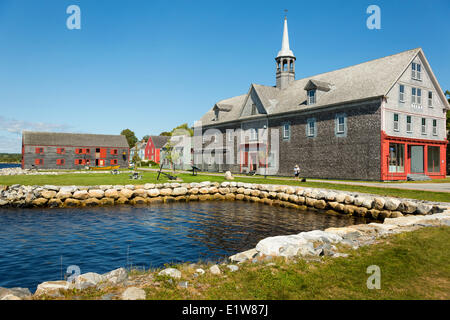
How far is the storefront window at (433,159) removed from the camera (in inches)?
1198

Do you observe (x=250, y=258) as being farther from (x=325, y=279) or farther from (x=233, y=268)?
(x=325, y=279)

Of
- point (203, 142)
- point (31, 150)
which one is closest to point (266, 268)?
point (203, 142)

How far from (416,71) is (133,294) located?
1256 inches

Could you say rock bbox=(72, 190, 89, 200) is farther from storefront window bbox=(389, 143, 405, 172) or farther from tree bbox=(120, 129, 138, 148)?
tree bbox=(120, 129, 138, 148)

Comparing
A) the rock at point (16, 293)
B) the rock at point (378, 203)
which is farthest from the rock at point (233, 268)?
the rock at point (378, 203)

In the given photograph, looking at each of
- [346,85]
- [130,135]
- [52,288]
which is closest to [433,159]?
[346,85]

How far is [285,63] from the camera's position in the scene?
39.2 meters

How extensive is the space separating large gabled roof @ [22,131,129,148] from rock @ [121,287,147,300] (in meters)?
64.8

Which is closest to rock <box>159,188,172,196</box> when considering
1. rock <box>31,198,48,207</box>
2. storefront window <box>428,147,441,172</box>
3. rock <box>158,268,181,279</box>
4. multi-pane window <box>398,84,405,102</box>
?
rock <box>31,198,48,207</box>

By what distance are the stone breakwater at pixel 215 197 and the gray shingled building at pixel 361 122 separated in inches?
301

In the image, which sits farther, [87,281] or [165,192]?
[165,192]

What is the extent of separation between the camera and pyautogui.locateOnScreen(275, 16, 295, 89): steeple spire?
3881cm
